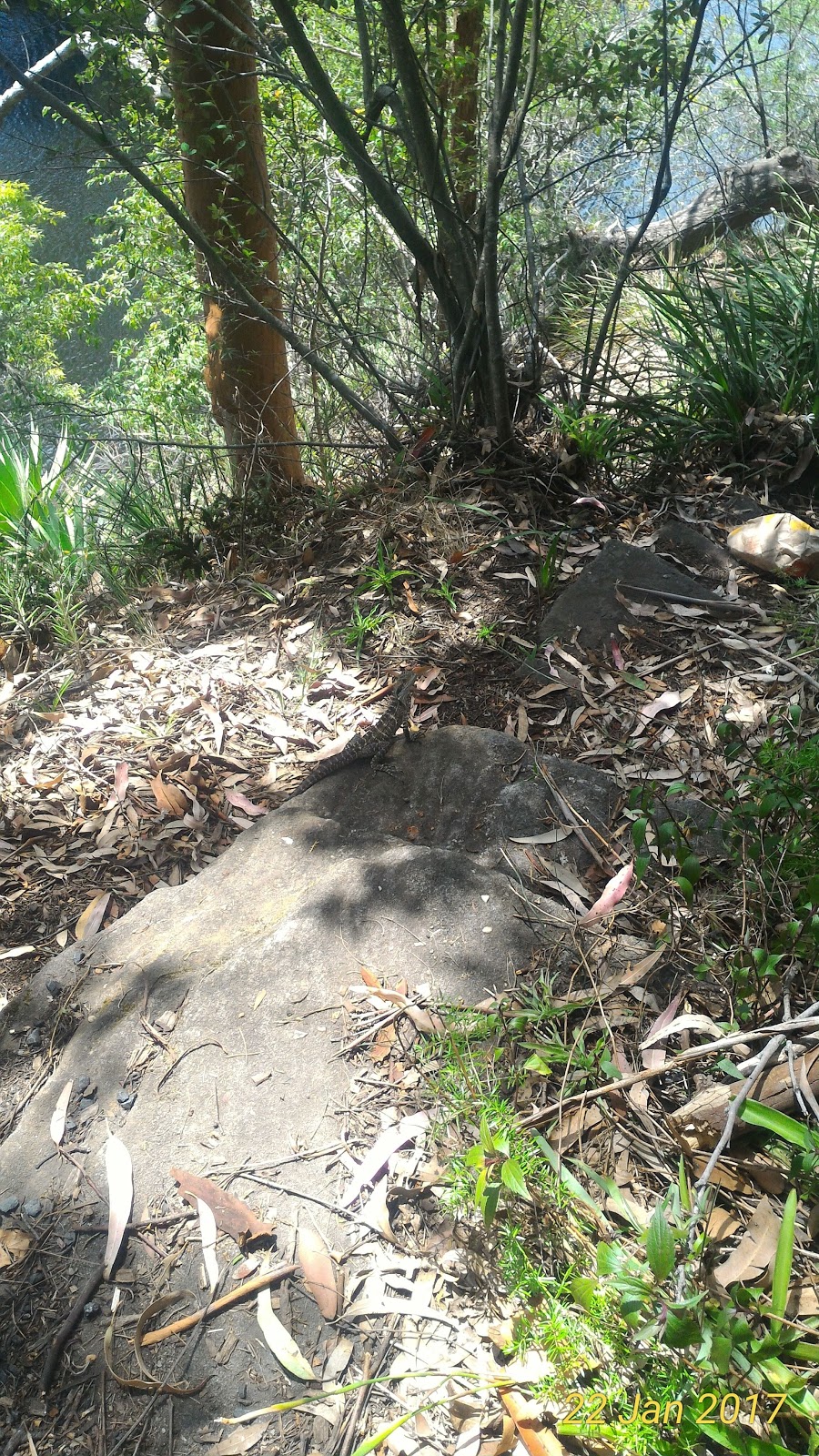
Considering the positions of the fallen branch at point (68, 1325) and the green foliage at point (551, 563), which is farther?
the green foliage at point (551, 563)

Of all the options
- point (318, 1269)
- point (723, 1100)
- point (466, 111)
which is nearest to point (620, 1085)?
point (723, 1100)

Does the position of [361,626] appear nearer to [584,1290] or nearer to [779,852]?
[779,852]

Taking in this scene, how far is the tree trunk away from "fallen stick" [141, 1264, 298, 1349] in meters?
3.50

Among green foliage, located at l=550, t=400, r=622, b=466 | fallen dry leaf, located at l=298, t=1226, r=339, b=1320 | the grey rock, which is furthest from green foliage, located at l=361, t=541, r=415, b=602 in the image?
fallen dry leaf, located at l=298, t=1226, r=339, b=1320

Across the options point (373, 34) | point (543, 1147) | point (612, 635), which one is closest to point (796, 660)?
point (612, 635)

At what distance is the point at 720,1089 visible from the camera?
1.87m

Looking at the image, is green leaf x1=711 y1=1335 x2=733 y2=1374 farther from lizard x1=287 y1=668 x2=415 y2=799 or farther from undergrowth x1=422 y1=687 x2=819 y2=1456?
lizard x1=287 y1=668 x2=415 y2=799

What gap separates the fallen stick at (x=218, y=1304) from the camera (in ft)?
6.04

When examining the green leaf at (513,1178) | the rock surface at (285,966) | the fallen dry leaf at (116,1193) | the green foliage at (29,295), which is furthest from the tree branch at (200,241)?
the green foliage at (29,295)

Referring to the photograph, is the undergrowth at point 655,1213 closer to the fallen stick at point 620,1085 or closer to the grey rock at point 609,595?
the fallen stick at point 620,1085

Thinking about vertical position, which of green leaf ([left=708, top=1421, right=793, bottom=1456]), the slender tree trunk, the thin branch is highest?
the slender tree trunk

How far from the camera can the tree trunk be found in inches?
169

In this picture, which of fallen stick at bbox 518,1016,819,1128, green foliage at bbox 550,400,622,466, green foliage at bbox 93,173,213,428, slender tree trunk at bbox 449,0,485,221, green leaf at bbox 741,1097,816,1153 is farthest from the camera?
green foliage at bbox 93,173,213,428

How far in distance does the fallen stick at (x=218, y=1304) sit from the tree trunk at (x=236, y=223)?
350 cm
